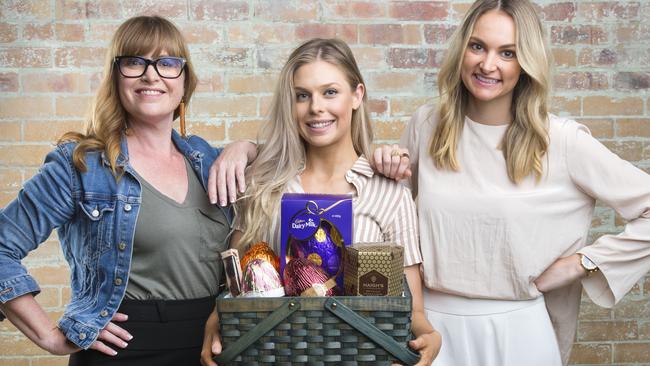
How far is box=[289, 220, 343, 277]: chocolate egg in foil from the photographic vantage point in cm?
170

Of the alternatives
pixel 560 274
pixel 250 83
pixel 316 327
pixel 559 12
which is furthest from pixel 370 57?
pixel 316 327

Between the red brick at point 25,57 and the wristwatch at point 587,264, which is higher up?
the red brick at point 25,57

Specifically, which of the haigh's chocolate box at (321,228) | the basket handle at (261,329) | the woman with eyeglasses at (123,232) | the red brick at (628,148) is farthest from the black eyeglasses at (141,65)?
the red brick at (628,148)

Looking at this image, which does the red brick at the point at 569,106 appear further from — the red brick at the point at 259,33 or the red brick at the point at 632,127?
the red brick at the point at 259,33

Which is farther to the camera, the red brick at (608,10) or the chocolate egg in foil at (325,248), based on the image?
the red brick at (608,10)

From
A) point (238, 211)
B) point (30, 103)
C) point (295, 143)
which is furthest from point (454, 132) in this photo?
point (30, 103)

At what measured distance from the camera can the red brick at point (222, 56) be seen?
3031 mm

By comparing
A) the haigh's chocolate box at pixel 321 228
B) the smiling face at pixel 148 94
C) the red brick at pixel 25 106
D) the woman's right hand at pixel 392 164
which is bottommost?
the haigh's chocolate box at pixel 321 228

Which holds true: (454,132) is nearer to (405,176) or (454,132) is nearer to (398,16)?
(405,176)

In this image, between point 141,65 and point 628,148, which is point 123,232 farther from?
point 628,148

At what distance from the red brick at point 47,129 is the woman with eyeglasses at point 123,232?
108 cm

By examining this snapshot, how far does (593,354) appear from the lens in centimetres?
330

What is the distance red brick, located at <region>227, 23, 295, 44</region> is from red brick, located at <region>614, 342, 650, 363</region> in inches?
75.0

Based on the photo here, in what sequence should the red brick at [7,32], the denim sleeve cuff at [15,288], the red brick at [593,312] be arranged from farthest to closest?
the red brick at [593,312] → the red brick at [7,32] → the denim sleeve cuff at [15,288]
